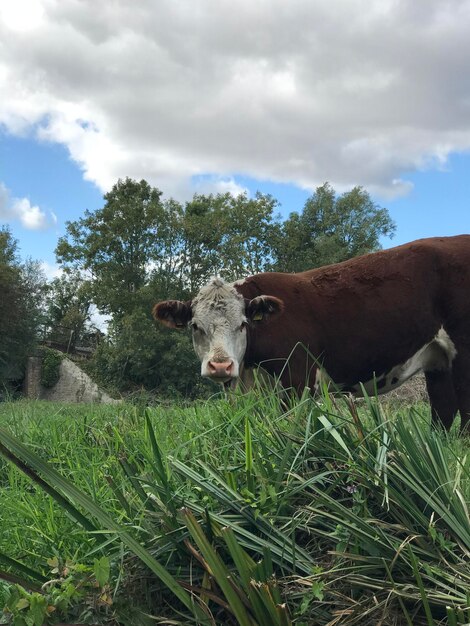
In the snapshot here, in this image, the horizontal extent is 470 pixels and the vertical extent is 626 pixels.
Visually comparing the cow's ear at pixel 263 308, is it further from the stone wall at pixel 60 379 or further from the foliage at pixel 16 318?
the stone wall at pixel 60 379

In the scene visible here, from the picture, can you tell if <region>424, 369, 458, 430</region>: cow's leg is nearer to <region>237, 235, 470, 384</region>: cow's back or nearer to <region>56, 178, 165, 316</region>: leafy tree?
<region>237, 235, 470, 384</region>: cow's back

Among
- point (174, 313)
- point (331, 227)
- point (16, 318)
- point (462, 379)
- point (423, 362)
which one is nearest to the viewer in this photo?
point (462, 379)

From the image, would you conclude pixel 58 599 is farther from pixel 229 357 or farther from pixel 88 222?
pixel 88 222

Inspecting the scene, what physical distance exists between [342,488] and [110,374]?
34.4 metres

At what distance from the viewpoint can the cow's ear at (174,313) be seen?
650 cm

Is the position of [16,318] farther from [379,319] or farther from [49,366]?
[379,319]

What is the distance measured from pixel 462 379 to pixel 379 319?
1053mm

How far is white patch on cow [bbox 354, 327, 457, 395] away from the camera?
6176 millimetres

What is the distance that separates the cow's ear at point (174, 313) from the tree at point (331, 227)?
37.0 m

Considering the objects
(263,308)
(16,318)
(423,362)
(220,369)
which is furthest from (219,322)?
(16,318)

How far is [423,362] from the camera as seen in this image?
641 centimetres

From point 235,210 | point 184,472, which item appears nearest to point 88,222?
point 235,210

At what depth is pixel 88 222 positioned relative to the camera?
130 ft

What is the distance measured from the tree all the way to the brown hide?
122 ft
